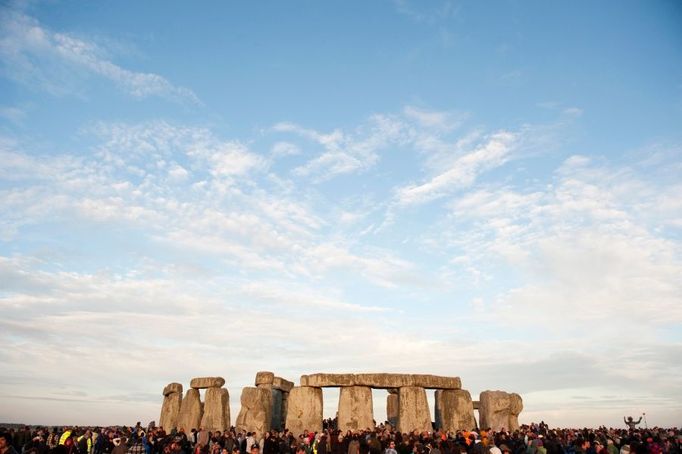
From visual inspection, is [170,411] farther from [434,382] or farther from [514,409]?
[514,409]

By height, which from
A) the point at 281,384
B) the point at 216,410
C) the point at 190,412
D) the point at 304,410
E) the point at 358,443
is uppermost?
the point at 281,384

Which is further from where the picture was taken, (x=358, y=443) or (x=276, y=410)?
(x=276, y=410)

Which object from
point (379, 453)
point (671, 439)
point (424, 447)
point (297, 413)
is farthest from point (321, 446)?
point (671, 439)

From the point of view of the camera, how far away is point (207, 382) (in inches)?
912

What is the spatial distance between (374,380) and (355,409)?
141 cm

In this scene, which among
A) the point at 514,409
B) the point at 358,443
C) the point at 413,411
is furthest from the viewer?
the point at 514,409

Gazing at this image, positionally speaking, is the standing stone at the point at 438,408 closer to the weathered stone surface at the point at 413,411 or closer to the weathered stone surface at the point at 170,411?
the weathered stone surface at the point at 413,411

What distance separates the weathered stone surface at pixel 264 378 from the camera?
75.9 ft

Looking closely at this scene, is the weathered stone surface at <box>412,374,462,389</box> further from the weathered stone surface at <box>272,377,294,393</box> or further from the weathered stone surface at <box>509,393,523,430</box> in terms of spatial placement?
the weathered stone surface at <box>272,377,294,393</box>

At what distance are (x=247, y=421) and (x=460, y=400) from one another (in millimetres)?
8690

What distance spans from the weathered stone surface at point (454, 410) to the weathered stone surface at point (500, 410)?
0.51 meters

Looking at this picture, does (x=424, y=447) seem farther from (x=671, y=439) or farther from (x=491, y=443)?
(x=671, y=439)

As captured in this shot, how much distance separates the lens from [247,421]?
20719 mm

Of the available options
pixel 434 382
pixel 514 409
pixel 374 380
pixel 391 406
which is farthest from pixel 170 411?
pixel 514 409
